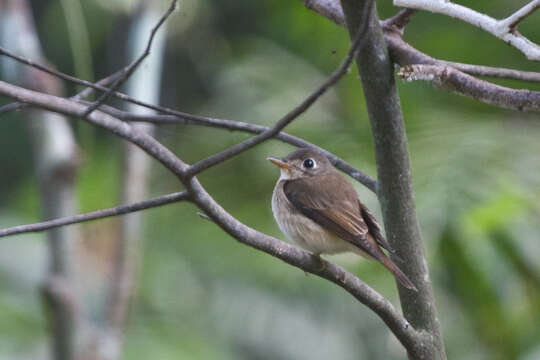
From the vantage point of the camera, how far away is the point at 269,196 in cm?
631

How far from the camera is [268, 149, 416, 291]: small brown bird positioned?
3196 millimetres

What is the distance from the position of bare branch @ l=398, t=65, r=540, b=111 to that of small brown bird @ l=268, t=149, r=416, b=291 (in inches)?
33.3

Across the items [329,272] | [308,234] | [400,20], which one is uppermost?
[400,20]

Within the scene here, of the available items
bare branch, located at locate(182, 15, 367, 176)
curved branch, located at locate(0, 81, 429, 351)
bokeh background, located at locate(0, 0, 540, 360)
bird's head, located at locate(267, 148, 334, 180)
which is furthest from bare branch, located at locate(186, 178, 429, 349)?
bird's head, located at locate(267, 148, 334, 180)

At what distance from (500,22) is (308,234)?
1.46 m

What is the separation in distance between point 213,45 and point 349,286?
25.3 feet

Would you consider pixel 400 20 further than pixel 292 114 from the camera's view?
Yes

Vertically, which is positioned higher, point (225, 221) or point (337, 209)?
point (225, 221)

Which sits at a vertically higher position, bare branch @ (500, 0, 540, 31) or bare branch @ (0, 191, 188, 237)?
bare branch @ (500, 0, 540, 31)

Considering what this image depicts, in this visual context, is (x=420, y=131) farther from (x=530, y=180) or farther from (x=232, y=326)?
(x=232, y=326)

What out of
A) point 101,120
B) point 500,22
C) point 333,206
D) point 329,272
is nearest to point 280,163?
point 333,206

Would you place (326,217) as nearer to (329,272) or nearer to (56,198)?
(329,272)

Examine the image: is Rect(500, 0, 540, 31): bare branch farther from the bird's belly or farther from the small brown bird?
the bird's belly

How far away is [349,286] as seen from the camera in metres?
2.33
